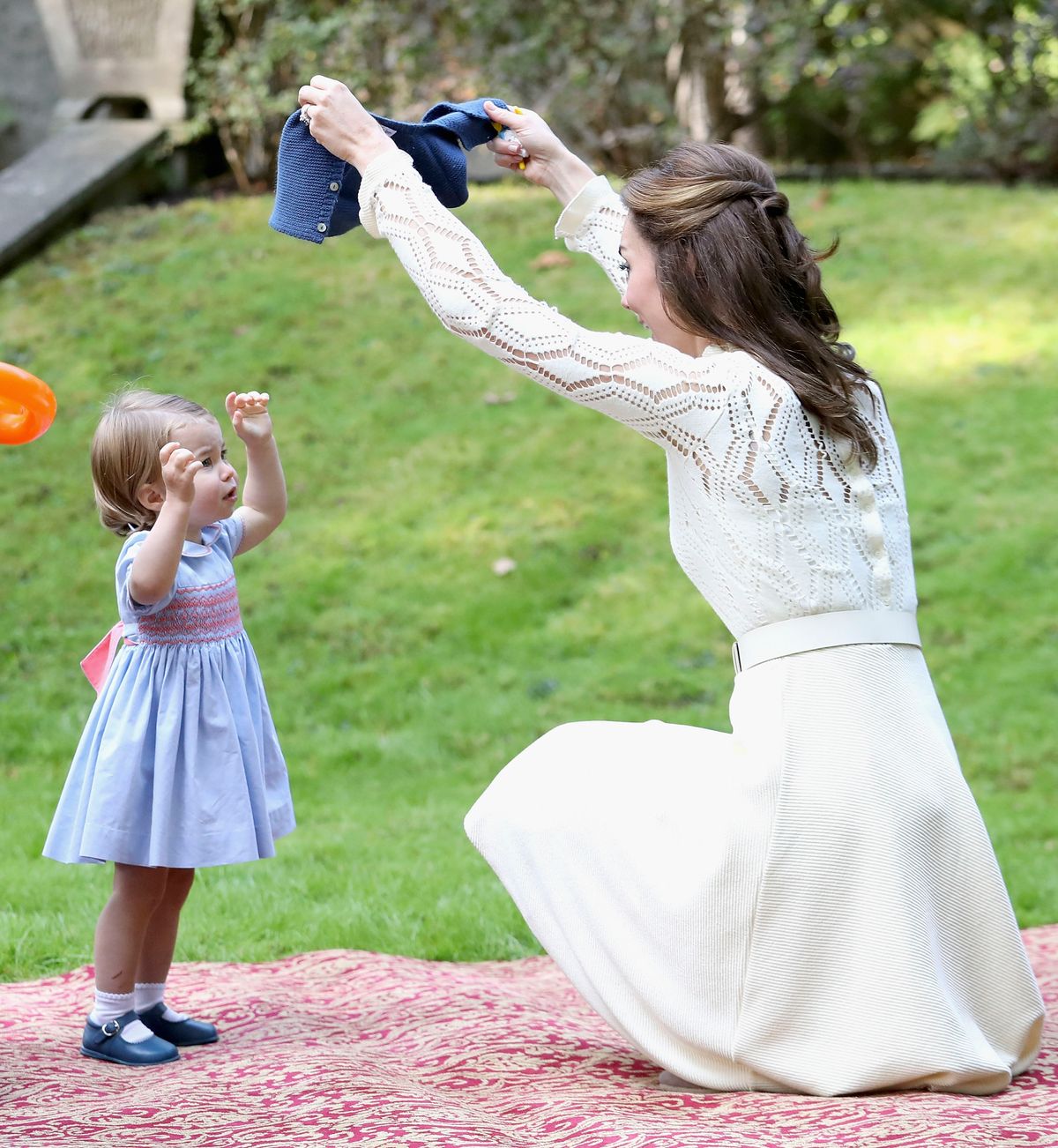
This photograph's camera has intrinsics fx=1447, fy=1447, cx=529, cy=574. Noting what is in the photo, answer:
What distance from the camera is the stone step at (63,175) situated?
31.6 ft

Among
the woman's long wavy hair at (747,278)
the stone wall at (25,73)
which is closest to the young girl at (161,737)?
the woman's long wavy hair at (747,278)

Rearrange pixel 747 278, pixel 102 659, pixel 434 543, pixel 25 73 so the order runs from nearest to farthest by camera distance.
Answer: pixel 747 278
pixel 102 659
pixel 434 543
pixel 25 73

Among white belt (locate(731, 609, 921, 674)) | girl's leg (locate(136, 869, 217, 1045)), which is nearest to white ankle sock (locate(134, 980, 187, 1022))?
girl's leg (locate(136, 869, 217, 1045))

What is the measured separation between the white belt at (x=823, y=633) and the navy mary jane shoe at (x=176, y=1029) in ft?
4.43

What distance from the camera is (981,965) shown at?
2.47 meters

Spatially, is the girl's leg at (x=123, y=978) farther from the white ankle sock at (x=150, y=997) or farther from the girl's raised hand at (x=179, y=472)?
the girl's raised hand at (x=179, y=472)

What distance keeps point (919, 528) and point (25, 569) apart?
4.41 metres

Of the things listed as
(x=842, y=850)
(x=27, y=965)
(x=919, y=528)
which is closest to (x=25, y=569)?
(x=27, y=965)

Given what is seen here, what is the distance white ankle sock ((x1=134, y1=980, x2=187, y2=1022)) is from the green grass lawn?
0.80 meters

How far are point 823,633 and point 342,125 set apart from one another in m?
1.24

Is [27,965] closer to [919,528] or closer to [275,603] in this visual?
[275,603]

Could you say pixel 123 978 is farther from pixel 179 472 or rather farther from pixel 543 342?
pixel 543 342

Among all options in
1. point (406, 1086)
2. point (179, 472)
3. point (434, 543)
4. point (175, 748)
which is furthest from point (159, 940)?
point (434, 543)

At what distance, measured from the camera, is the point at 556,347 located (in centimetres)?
241
